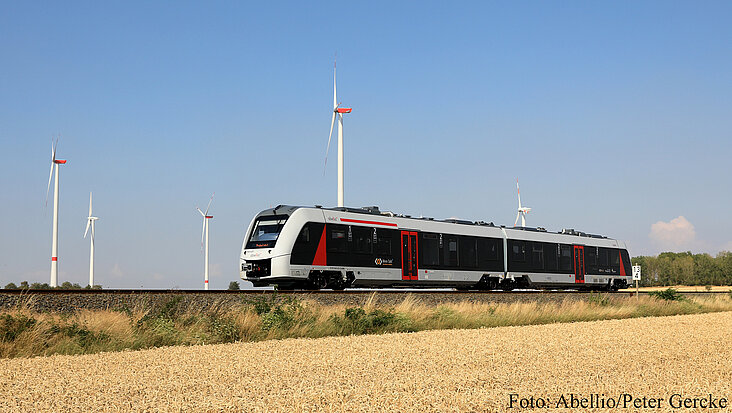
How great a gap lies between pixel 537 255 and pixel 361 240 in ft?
43.9

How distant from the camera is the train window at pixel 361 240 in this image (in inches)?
1214

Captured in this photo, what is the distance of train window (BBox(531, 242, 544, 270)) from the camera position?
40531mm

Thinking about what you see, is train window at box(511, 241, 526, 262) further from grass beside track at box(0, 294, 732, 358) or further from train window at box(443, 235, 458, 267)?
grass beside track at box(0, 294, 732, 358)

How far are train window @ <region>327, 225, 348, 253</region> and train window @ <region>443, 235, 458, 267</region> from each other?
631 cm

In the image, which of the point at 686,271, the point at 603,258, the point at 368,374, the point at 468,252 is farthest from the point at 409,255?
the point at 686,271

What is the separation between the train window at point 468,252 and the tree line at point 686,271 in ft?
324

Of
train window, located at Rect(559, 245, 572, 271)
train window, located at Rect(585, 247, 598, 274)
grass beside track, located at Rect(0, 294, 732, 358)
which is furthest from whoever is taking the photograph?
train window, located at Rect(585, 247, 598, 274)

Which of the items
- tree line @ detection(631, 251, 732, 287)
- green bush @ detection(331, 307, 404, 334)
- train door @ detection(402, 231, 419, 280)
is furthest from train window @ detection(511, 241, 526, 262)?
tree line @ detection(631, 251, 732, 287)

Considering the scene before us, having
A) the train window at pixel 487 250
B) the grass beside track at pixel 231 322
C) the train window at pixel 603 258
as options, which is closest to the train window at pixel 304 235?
the grass beside track at pixel 231 322

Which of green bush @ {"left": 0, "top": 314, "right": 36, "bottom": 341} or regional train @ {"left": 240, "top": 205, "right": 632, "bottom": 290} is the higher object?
regional train @ {"left": 240, "top": 205, "right": 632, "bottom": 290}

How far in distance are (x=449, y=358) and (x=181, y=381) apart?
18.0 ft

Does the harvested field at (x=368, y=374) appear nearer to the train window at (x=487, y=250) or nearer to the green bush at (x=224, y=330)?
the green bush at (x=224, y=330)

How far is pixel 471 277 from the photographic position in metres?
36.5

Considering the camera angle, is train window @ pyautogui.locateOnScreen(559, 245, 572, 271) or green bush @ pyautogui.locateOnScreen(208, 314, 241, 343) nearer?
green bush @ pyautogui.locateOnScreen(208, 314, 241, 343)
